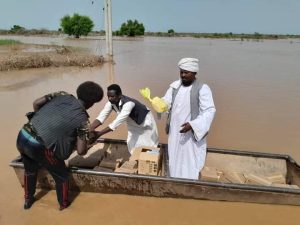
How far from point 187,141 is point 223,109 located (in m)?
5.38

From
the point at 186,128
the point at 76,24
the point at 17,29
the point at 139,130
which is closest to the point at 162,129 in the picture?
the point at 139,130

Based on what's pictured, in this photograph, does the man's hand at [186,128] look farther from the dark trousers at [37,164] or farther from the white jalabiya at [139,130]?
the dark trousers at [37,164]

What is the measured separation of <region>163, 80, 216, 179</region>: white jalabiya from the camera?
3.78m

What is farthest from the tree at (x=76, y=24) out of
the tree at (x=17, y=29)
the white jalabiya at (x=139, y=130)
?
the white jalabiya at (x=139, y=130)

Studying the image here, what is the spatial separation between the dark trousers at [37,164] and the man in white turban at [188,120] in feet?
4.56

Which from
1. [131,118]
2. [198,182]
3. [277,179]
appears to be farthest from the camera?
[277,179]

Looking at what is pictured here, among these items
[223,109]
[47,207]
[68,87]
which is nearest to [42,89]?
[68,87]

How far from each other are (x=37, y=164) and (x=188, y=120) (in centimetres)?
182

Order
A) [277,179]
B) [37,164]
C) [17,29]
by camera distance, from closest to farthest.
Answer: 1. [37,164]
2. [277,179]
3. [17,29]

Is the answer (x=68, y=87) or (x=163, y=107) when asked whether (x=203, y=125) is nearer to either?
(x=163, y=107)

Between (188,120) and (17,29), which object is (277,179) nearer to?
(188,120)

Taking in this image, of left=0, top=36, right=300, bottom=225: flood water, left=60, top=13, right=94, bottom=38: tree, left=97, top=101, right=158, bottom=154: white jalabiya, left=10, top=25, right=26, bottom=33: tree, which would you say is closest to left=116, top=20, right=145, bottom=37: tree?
left=60, top=13, right=94, bottom=38: tree

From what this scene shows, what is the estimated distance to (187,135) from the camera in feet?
13.2

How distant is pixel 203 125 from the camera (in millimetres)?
3785
